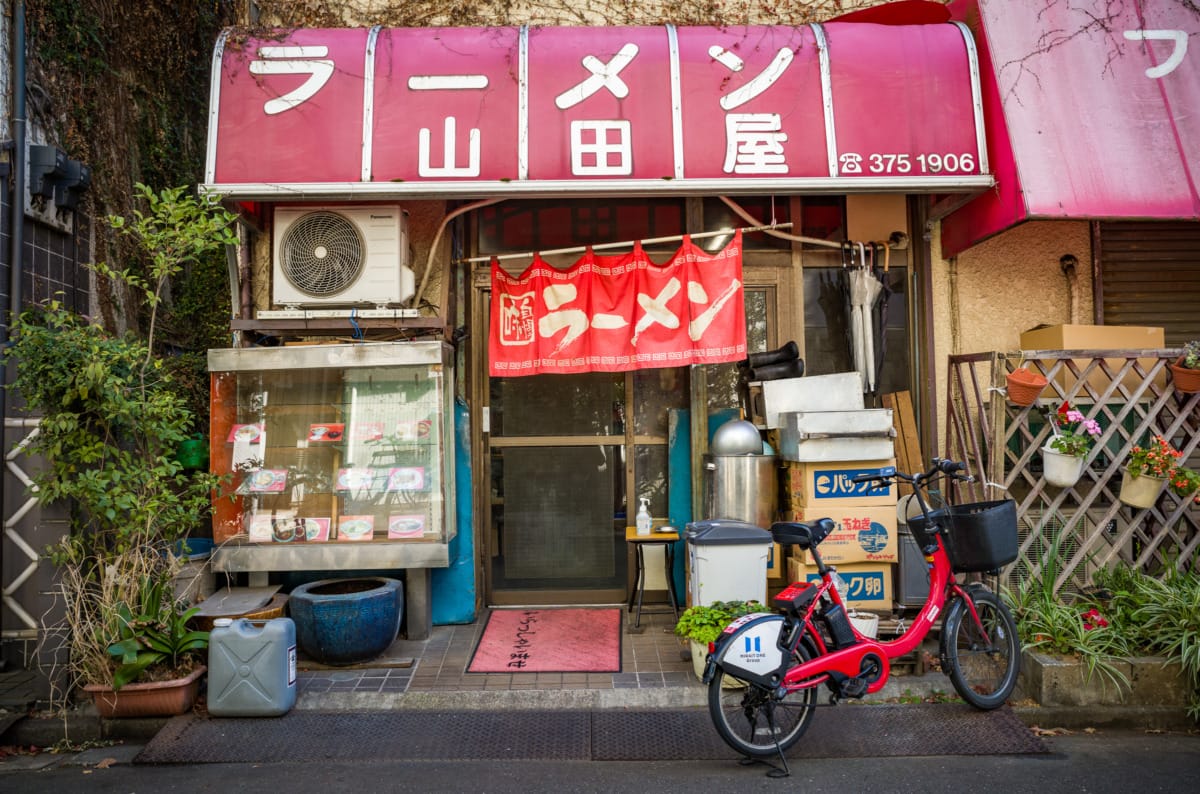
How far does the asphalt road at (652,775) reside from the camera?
4820mm

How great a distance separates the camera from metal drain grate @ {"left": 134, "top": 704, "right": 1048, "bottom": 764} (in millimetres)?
5273

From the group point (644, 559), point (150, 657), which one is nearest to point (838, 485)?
point (644, 559)

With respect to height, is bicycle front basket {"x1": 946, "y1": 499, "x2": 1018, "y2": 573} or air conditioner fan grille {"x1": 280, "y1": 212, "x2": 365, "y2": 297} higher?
air conditioner fan grille {"x1": 280, "y1": 212, "x2": 365, "y2": 297}

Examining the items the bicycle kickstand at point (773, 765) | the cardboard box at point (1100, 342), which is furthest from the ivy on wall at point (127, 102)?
the cardboard box at point (1100, 342)

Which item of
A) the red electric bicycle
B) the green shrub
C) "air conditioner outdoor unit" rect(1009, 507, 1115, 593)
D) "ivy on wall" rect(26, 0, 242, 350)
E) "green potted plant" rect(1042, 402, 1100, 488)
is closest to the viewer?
the red electric bicycle

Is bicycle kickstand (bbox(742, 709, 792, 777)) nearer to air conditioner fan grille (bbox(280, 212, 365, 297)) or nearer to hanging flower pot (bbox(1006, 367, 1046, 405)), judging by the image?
hanging flower pot (bbox(1006, 367, 1046, 405))

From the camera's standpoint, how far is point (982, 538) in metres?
5.34

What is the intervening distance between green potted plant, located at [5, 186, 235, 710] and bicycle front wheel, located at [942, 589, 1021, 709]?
18.8 ft

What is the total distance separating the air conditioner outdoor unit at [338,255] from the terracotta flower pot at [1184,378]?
6758mm

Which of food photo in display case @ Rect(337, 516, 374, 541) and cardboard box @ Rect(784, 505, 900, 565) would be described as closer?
cardboard box @ Rect(784, 505, 900, 565)

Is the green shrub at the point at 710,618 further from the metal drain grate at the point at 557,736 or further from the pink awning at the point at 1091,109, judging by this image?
the pink awning at the point at 1091,109

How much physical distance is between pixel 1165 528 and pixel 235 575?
8.21m

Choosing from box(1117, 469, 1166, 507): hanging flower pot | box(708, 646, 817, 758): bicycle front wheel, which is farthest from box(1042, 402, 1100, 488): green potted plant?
box(708, 646, 817, 758): bicycle front wheel

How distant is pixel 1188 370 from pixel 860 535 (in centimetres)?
297
